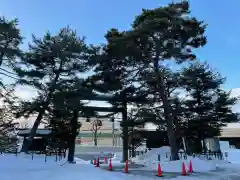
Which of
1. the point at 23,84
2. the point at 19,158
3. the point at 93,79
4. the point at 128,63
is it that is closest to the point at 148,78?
the point at 128,63

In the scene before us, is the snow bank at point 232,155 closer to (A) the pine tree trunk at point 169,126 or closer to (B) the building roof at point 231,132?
(A) the pine tree trunk at point 169,126

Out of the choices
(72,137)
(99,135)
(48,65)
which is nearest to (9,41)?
(48,65)

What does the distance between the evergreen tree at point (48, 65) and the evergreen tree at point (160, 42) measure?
12.2ft

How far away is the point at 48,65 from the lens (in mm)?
21172

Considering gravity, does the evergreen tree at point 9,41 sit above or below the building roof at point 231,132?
above

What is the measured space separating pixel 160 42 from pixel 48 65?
9497 mm

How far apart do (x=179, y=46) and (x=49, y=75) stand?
437 inches

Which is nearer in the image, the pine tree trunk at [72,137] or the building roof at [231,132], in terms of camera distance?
the pine tree trunk at [72,137]

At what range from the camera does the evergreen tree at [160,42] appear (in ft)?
69.4

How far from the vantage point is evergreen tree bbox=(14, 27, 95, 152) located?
65.2 ft

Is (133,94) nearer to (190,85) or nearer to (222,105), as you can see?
(190,85)

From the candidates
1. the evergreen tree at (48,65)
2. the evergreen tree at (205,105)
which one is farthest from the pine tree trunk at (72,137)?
the evergreen tree at (205,105)

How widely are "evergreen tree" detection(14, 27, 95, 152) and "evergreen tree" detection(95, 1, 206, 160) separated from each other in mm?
3723

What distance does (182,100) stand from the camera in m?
27.9
